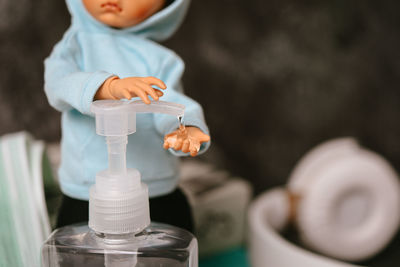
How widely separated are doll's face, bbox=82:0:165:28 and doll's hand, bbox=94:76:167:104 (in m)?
0.07

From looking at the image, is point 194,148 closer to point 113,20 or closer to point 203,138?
point 203,138

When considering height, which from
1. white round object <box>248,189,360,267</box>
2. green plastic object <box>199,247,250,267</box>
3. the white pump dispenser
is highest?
the white pump dispenser

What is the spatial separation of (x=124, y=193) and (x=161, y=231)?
0.04m

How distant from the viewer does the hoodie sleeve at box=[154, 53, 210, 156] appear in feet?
1.09

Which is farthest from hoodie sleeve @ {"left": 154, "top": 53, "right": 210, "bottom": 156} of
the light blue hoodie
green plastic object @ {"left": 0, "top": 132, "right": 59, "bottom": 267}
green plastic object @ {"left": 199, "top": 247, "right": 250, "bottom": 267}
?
green plastic object @ {"left": 199, "top": 247, "right": 250, "bottom": 267}

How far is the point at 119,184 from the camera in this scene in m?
0.30

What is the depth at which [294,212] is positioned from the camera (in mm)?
608

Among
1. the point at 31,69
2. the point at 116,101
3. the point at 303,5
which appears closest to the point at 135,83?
the point at 116,101

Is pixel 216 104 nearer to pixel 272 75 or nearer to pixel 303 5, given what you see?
pixel 272 75

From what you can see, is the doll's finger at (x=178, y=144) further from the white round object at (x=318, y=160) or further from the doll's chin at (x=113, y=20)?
the white round object at (x=318, y=160)

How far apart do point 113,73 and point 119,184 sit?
0.09 metres

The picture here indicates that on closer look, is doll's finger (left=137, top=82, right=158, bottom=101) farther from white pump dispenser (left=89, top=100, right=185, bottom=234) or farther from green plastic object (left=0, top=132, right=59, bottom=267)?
green plastic object (left=0, top=132, right=59, bottom=267)

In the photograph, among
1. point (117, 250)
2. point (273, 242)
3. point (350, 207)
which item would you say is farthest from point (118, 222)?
point (350, 207)

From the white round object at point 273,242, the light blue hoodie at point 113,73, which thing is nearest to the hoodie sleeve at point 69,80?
the light blue hoodie at point 113,73
